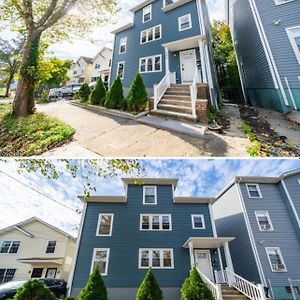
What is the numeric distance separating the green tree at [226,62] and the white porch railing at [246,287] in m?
16.6

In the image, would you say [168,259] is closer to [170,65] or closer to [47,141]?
[47,141]

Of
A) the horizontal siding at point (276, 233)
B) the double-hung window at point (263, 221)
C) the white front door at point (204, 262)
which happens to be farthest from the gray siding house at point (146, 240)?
the double-hung window at point (263, 221)

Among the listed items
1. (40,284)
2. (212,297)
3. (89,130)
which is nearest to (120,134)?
(89,130)

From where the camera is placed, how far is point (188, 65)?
46.5 ft

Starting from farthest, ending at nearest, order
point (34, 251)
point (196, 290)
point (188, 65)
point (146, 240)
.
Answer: point (34, 251), point (188, 65), point (146, 240), point (196, 290)

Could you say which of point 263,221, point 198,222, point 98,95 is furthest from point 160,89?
point 263,221

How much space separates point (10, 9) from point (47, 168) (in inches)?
445

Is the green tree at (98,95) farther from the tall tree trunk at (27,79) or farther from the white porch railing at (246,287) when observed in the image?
the white porch railing at (246,287)

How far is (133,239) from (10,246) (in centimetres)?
1125

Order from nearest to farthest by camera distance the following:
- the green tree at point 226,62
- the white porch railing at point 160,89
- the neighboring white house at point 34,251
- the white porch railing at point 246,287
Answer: the white porch railing at point 246,287 < the white porch railing at point 160,89 < the neighboring white house at point 34,251 < the green tree at point 226,62

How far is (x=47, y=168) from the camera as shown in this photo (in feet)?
17.1

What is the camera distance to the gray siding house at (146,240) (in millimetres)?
10180

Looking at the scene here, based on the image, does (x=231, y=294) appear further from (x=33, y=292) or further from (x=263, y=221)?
(x=33, y=292)

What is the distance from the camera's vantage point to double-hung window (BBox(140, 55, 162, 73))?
50.6ft
